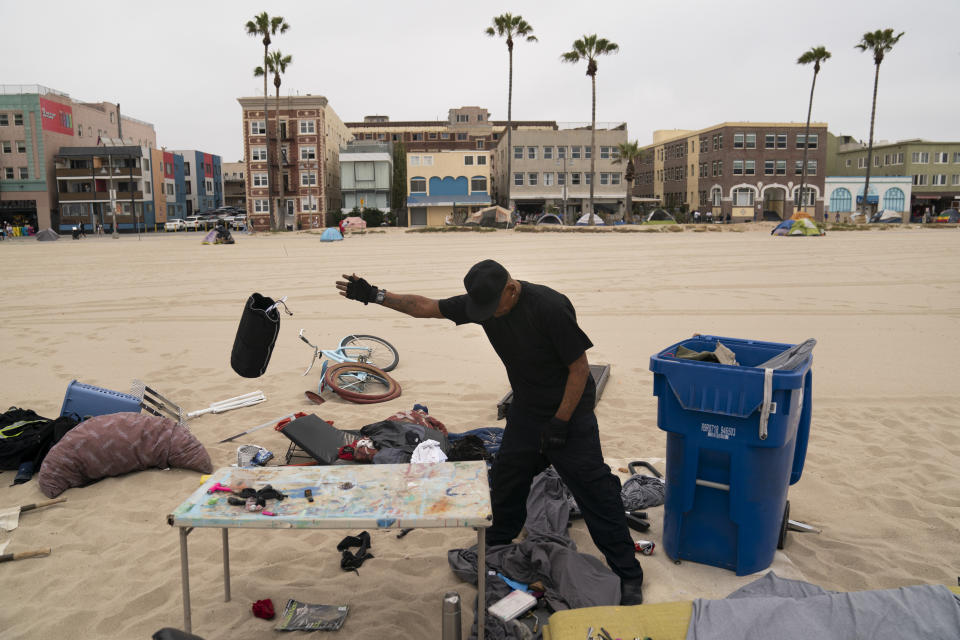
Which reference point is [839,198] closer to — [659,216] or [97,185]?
[659,216]

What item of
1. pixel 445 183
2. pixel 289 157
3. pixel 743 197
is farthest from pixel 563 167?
pixel 289 157

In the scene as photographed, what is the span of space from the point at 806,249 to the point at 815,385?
19.1 m

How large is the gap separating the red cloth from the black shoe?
1.84 m

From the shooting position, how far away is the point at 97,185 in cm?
6612

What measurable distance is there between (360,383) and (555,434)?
174 inches

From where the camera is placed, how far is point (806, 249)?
2422cm

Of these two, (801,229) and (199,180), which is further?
(199,180)

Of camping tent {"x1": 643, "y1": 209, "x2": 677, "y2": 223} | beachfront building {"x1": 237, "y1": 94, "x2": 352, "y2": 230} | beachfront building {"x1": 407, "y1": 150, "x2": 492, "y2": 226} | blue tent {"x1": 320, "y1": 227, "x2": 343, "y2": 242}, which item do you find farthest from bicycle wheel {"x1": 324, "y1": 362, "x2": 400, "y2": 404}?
beachfront building {"x1": 407, "y1": 150, "x2": 492, "y2": 226}

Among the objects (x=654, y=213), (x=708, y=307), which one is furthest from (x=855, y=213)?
(x=708, y=307)

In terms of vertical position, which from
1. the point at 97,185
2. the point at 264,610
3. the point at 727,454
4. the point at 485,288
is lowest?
the point at 264,610

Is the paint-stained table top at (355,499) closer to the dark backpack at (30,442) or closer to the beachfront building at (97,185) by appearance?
the dark backpack at (30,442)

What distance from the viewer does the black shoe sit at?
136 inches

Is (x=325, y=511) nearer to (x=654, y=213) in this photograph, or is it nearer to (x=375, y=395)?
(x=375, y=395)

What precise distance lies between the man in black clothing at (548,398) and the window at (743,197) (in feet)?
224
